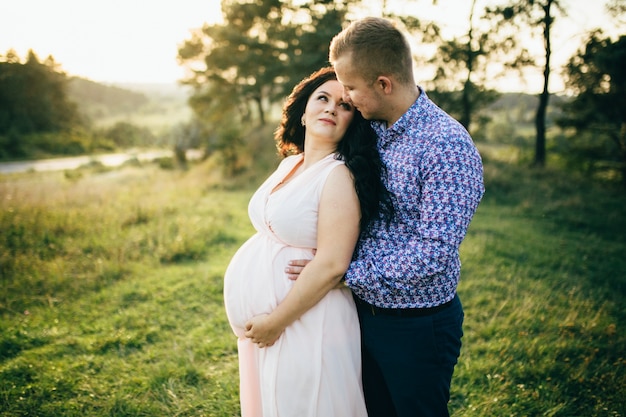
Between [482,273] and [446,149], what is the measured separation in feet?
15.6

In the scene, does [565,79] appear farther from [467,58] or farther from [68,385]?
[68,385]

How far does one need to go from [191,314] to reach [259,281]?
2.98 m

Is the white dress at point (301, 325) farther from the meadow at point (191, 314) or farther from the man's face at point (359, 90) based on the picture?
the meadow at point (191, 314)

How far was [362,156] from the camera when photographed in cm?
181

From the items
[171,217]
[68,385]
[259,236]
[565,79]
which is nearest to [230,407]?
[68,385]

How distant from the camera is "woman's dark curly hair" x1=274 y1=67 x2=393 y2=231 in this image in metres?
1.71

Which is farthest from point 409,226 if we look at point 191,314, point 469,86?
point 469,86

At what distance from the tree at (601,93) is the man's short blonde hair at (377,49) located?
612 inches

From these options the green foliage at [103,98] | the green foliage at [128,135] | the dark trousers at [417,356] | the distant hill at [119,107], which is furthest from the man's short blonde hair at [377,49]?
the green foliage at [103,98]

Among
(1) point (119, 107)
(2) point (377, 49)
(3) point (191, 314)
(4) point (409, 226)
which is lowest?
(3) point (191, 314)

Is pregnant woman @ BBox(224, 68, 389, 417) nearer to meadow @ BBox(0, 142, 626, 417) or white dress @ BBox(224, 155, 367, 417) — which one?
white dress @ BBox(224, 155, 367, 417)

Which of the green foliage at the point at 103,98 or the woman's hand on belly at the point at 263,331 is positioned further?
the green foliage at the point at 103,98

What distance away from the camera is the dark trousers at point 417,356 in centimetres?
170

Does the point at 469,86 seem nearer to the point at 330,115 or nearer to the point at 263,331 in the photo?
the point at 330,115
